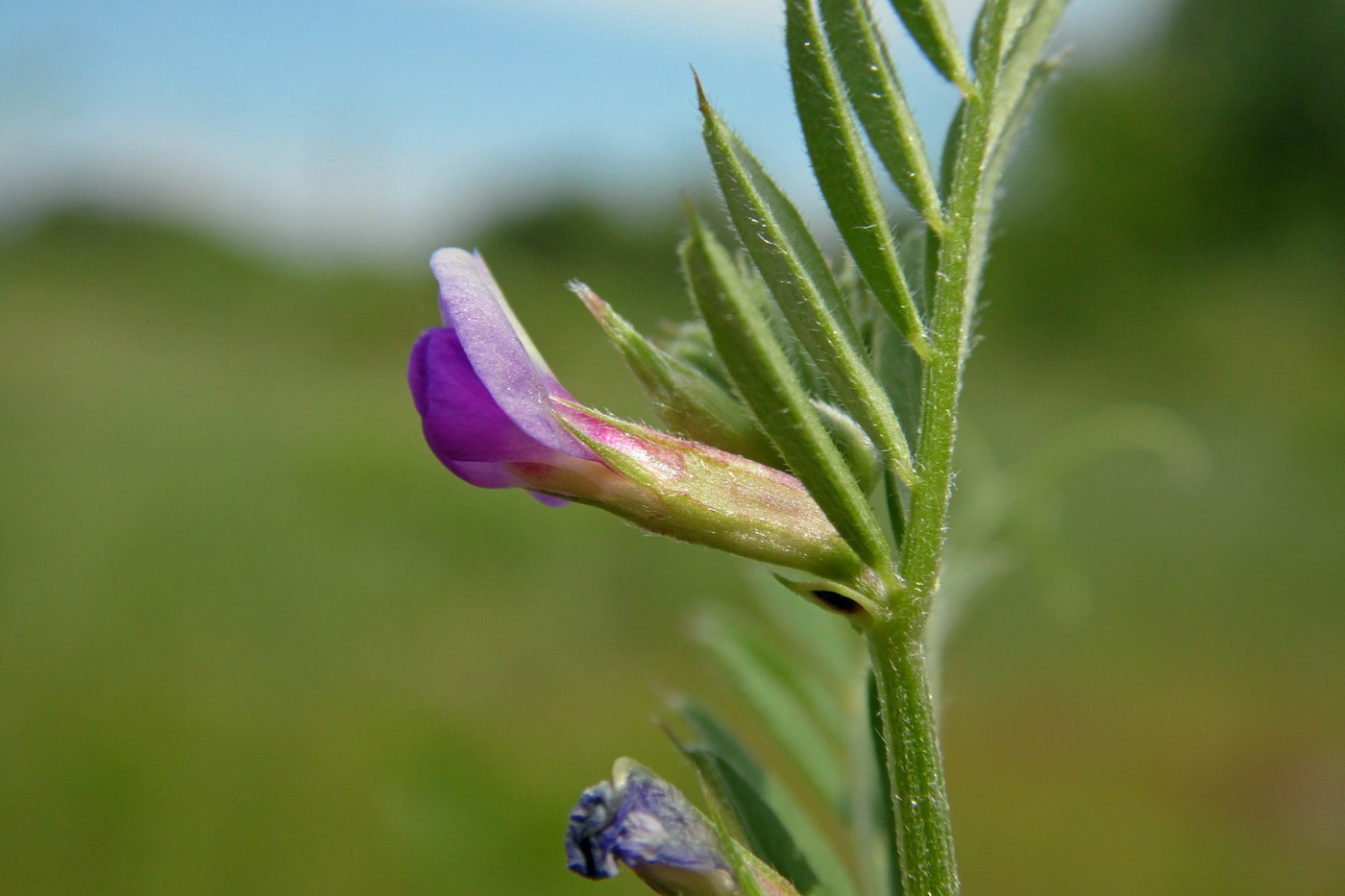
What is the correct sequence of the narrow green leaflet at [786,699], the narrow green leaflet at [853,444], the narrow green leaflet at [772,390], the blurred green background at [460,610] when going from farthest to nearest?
the blurred green background at [460,610] → the narrow green leaflet at [786,699] → the narrow green leaflet at [853,444] → the narrow green leaflet at [772,390]

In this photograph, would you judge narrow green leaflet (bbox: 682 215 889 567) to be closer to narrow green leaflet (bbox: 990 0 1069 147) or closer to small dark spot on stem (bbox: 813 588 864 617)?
small dark spot on stem (bbox: 813 588 864 617)

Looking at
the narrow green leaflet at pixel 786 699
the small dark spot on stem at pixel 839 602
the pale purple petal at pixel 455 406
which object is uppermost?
the pale purple petal at pixel 455 406

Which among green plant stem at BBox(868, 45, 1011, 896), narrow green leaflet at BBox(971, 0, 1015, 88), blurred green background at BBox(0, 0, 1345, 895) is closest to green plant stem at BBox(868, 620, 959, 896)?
green plant stem at BBox(868, 45, 1011, 896)

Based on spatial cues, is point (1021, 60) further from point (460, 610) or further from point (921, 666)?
point (460, 610)

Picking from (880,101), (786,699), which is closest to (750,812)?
(880,101)

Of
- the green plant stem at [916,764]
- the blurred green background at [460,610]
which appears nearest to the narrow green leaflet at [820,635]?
the blurred green background at [460,610]

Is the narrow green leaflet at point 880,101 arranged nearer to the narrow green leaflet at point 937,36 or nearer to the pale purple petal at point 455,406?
the narrow green leaflet at point 937,36

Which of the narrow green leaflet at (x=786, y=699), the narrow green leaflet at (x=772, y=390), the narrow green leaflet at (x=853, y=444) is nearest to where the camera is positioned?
the narrow green leaflet at (x=772, y=390)

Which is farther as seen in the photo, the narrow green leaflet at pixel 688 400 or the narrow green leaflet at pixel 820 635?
the narrow green leaflet at pixel 820 635
